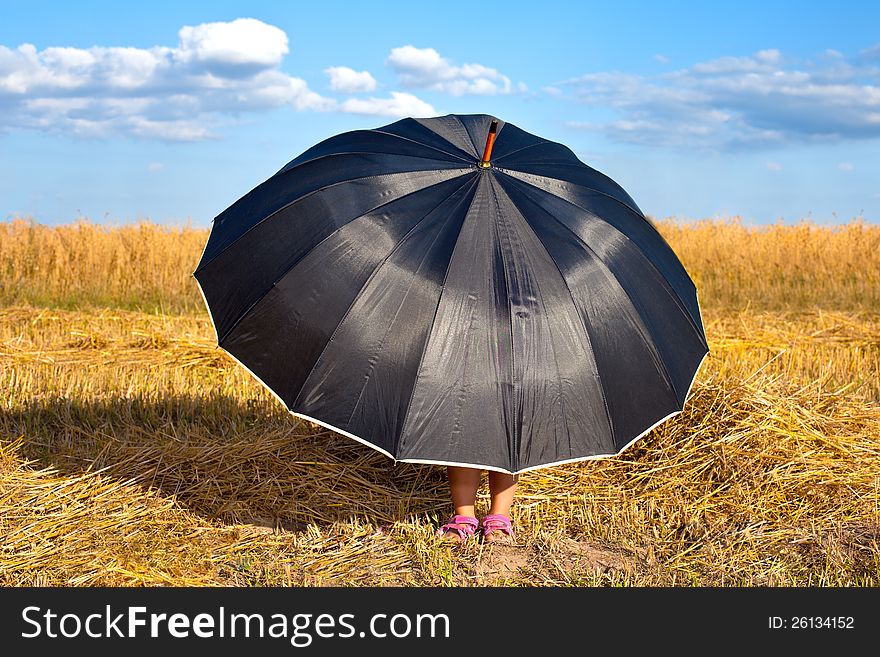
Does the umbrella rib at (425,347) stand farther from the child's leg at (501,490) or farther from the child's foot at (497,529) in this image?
the child's foot at (497,529)

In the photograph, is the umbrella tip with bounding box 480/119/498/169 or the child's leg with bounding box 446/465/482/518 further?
the child's leg with bounding box 446/465/482/518

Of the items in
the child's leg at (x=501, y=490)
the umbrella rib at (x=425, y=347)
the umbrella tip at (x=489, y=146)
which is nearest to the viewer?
the umbrella rib at (x=425, y=347)

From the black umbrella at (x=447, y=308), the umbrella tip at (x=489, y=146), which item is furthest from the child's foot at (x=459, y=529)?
the umbrella tip at (x=489, y=146)

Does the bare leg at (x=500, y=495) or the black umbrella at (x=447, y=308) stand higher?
the black umbrella at (x=447, y=308)

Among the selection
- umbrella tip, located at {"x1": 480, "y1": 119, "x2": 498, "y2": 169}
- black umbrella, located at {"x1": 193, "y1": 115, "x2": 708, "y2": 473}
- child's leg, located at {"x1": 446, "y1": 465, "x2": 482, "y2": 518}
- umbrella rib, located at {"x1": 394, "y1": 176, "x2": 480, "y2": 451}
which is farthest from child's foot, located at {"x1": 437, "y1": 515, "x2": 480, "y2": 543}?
umbrella tip, located at {"x1": 480, "y1": 119, "x2": 498, "y2": 169}

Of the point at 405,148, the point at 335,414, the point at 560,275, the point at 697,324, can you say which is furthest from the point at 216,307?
the point at 697,324

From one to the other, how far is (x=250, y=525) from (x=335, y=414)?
149cm

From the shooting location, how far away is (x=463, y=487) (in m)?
4.27

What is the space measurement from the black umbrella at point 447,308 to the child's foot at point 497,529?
847 millimetres

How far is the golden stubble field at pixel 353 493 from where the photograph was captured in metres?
4.27

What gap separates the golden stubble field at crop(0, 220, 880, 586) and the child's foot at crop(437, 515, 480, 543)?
0.07 m

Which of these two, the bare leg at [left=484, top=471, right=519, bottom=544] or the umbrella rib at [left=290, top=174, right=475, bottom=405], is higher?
the umbrella rib at [left=290, top=174, right=475, bottom=405]

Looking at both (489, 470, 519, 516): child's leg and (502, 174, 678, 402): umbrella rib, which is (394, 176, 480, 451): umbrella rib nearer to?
(502, 174, 678, 402): umbrella rib

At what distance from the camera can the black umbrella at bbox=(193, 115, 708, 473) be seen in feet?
11.6
